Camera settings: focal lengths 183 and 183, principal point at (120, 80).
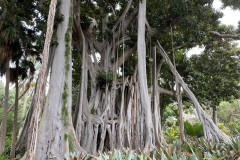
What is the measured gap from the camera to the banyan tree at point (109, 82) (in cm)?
482

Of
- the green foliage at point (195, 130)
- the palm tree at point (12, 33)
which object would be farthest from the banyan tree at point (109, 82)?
the palm tree at point (12, 33)

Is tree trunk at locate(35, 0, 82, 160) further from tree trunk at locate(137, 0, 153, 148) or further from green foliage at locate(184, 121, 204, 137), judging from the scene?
green foliage at locate(184, 121, 204, 137)

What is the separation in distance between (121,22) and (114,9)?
4.37ft

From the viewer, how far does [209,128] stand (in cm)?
558

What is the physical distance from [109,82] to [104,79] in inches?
9.0

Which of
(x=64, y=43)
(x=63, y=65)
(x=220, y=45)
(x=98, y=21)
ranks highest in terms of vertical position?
(x=98, y=21)

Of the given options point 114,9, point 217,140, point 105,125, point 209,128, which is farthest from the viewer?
point 114,9

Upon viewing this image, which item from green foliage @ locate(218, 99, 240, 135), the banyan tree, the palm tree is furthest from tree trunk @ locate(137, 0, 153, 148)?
green foliage @ locate(218, 99, 240, 135)

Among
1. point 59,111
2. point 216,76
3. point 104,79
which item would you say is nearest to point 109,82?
point 104,79

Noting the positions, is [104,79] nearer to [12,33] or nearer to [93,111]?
[93,111]

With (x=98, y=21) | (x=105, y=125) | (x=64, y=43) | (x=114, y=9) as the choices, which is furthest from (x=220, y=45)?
(x=64, y=43)

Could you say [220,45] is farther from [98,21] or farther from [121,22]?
[98,21]

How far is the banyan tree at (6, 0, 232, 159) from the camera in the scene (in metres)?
4.82

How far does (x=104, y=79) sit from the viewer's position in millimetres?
6973
